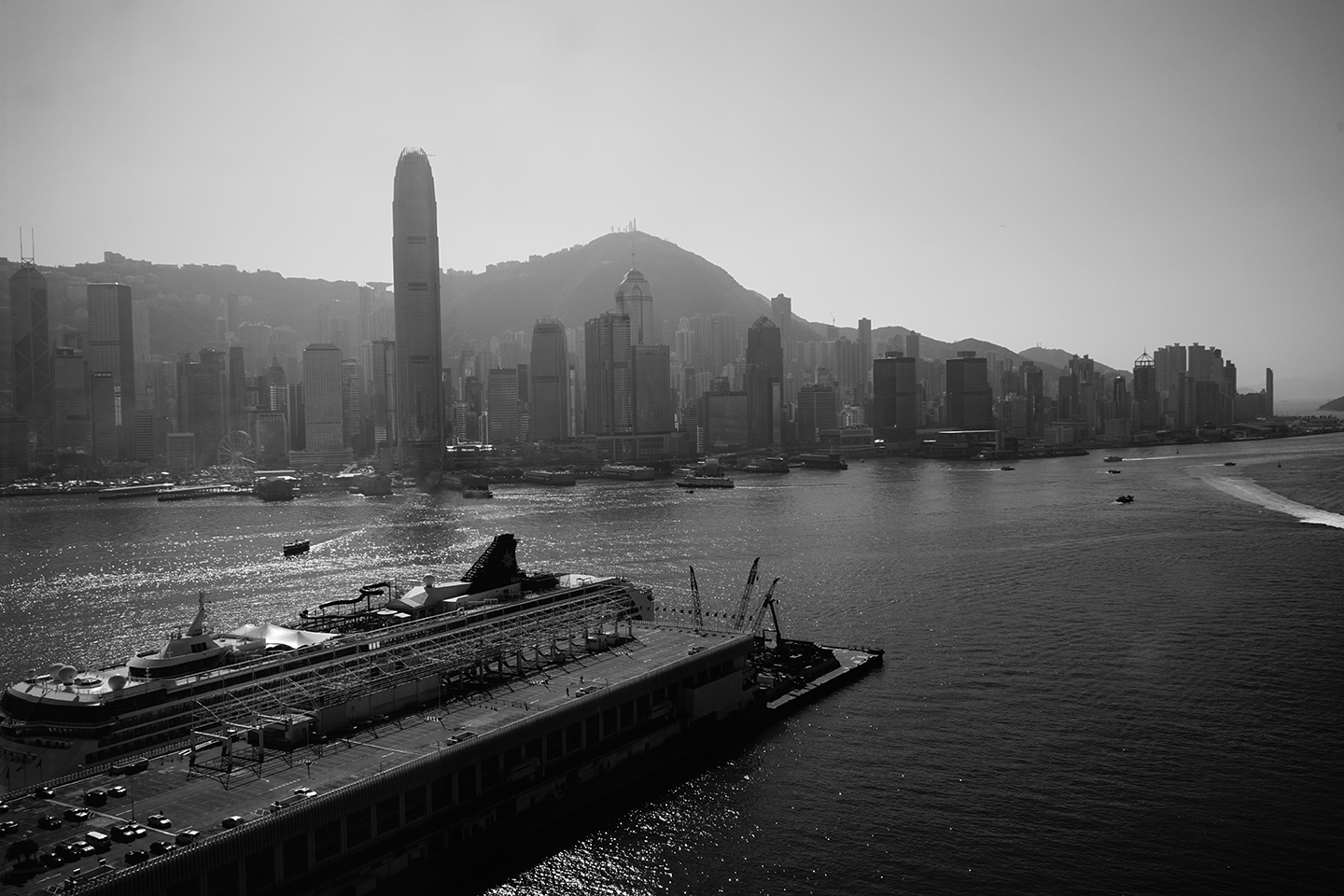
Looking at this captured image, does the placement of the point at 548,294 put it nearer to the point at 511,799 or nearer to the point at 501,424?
the point at 501,424

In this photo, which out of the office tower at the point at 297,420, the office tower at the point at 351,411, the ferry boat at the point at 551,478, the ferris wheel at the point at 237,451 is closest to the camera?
the ferry boat at the point at 551,478

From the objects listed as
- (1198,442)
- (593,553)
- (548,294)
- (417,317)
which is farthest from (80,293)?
(1198,442)

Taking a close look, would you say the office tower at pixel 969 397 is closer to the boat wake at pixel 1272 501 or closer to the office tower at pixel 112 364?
the boat wake at pixel 1272 501

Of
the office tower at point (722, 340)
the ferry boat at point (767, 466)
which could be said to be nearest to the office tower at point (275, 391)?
the ferry boat at point (767, 466)

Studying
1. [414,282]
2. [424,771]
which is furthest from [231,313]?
[424,771]

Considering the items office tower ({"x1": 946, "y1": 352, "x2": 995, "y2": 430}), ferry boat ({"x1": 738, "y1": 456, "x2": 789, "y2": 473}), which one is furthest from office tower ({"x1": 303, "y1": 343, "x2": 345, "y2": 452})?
office tower ({"x1": 946, "y1": 352, "x2": 995, "y2": 430})

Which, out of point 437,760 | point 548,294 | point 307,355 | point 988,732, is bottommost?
point 988,732

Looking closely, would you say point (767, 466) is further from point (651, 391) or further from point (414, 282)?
point (414, 282)
